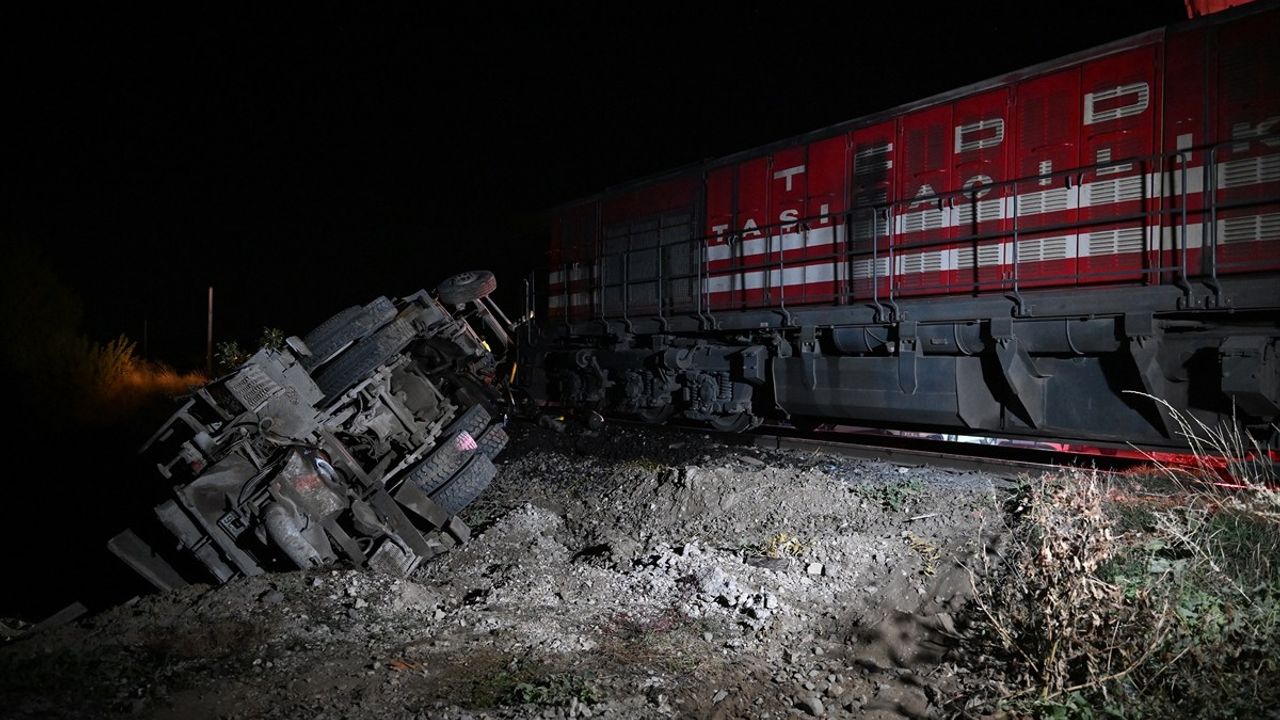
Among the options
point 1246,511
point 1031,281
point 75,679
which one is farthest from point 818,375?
point 75,679

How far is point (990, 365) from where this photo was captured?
283 inches

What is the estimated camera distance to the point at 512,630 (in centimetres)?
407

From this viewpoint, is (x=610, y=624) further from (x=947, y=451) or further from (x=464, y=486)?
(x=947, y=451)

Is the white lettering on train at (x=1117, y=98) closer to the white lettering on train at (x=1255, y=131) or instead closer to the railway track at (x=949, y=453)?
the white lettering on train at (x=1255, y=131)

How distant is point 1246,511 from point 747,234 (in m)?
6.97

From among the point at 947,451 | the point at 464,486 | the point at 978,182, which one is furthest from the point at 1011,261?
the point at 464,486

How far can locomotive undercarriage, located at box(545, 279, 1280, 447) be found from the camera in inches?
224

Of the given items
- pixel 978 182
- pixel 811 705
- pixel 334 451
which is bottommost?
pixel 811 705

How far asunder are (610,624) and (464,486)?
267 centimetres

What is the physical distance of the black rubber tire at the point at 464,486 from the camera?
20.9 feet

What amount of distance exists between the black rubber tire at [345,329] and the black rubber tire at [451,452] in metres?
1.15

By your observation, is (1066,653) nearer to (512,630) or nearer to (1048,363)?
(512,630)

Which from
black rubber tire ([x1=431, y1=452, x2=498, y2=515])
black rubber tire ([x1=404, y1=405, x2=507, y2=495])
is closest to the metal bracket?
black rubber tire ([x1=404, y1=405, x2=507, y2=495])

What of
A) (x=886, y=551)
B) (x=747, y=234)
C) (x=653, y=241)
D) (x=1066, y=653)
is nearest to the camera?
(x=1066, y=653)
